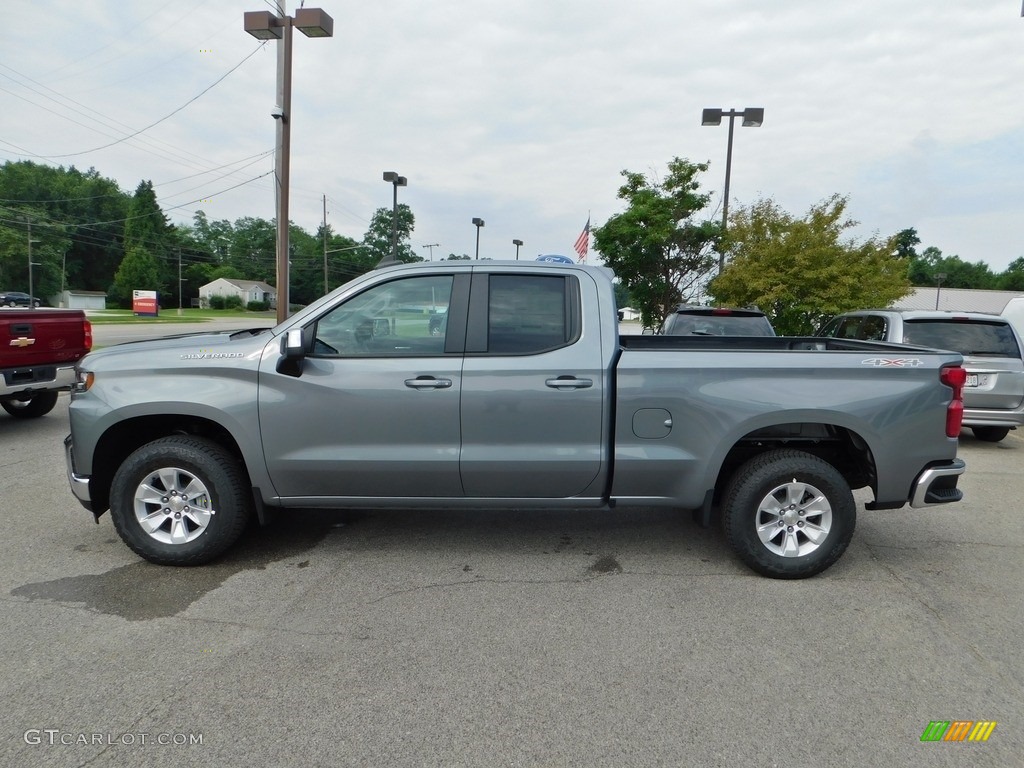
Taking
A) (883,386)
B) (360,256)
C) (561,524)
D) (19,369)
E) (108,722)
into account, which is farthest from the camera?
(360,256)

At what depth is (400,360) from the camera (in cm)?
409

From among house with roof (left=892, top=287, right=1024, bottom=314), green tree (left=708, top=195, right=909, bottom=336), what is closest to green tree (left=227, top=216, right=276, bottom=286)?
house with roof (left=892, top=287, right=1024, bottom=314)

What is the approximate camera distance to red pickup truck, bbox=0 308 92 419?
749 cm

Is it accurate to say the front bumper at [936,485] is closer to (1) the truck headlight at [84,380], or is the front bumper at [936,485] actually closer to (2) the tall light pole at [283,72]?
(1) the truck headlight at [84,380]

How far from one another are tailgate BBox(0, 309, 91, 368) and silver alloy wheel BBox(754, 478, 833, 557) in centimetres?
788

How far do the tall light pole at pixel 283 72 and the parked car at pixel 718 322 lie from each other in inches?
309

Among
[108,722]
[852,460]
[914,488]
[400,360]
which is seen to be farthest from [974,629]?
[108,722]

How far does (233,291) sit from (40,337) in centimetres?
10054

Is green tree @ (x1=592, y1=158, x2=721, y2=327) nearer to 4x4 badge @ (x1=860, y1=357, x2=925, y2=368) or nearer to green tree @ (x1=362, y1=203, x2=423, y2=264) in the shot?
4x4 badge @ (x1=860, y1=357, x2=925, y2=368)

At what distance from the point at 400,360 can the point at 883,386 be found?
286cm

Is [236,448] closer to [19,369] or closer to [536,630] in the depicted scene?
[536,630]

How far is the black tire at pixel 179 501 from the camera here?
4090 millimetres

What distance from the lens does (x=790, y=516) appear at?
4113mm

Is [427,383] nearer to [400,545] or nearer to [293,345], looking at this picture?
[293,345]
